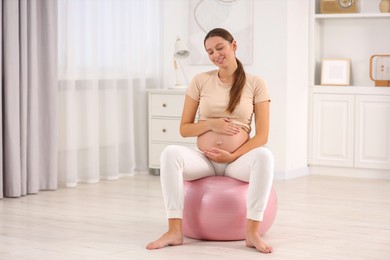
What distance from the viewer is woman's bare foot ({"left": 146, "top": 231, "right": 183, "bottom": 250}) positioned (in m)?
3.53

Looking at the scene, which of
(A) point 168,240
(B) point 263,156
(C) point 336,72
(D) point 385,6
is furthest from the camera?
(C) point 336,72

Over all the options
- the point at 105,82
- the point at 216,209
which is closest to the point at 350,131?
the point at 105,82

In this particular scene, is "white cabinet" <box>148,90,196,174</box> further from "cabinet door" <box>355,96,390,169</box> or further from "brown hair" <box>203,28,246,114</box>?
"brown hair" <box>203,28,246,114</box>

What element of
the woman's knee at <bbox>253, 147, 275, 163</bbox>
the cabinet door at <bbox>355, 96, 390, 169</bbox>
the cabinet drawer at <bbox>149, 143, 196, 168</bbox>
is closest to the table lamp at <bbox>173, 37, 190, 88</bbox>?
the cabinet drawer at <bbox>149, 143, 196, 168</bbox>

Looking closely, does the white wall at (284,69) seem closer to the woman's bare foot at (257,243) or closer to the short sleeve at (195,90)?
the short sleeve at (195,90)

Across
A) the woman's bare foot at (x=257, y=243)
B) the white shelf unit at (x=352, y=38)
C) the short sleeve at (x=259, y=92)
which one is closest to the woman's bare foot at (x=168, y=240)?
the woman's bare foot at (x=257, y=243)

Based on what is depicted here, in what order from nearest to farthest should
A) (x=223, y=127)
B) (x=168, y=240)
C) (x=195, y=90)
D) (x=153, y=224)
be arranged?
(x=168, y=240) → (x=223, y=127) → (x=195, y=90) → (x=153, y=224)

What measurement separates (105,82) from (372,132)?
2100 millimetres

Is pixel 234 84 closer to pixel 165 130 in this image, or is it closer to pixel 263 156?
pixel 263 156

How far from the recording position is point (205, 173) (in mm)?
3715

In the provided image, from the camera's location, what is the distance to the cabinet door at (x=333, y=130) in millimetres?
6047

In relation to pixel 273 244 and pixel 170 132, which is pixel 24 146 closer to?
pixel 170 132

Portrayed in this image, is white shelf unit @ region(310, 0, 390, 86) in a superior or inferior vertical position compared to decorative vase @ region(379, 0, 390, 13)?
inferior

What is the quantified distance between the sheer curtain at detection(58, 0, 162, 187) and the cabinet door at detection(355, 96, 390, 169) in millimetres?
1673
